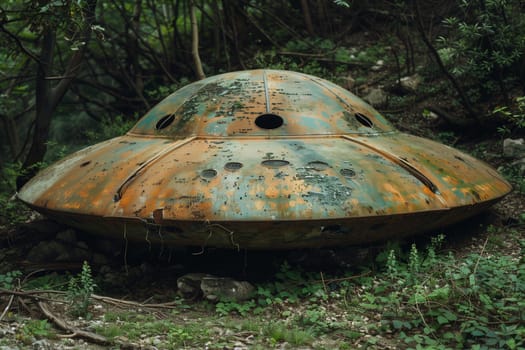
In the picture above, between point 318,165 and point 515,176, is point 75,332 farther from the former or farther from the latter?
point 515,176

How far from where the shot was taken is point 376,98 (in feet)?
34.5

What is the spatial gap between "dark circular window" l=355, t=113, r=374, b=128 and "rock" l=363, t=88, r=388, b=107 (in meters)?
4.07

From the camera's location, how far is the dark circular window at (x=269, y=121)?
5906 mm

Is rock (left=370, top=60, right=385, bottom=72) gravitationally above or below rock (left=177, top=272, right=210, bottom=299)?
above

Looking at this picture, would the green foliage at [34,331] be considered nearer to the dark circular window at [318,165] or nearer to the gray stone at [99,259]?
the gray stone at [99,259]

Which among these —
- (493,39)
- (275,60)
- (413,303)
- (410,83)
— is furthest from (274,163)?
(275,60)

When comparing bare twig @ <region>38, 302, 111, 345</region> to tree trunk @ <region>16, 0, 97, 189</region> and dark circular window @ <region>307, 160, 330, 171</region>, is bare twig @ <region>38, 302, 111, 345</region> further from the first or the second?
tree trunk @ <region>16, 0, 97, 189</region>

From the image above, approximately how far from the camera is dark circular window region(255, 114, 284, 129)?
5.91 meters

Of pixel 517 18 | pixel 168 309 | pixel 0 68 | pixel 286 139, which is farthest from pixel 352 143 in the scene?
pixel 0 68

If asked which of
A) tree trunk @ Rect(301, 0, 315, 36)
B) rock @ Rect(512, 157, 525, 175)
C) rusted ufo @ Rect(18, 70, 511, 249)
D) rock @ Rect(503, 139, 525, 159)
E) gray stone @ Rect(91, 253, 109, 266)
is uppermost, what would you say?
tree trunk @ Rect(301, 0, 315, 36)

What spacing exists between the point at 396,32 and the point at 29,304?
10306 mm


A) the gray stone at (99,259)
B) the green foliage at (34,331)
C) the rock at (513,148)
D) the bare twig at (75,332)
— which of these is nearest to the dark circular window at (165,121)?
the gray stone at (99,259)

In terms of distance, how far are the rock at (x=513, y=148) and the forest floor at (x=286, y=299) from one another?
65.5 inches

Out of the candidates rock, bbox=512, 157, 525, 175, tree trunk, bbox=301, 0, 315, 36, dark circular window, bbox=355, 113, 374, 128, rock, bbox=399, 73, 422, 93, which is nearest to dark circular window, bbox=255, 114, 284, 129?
dark circular window, bbox=355, 113, 374, 128
